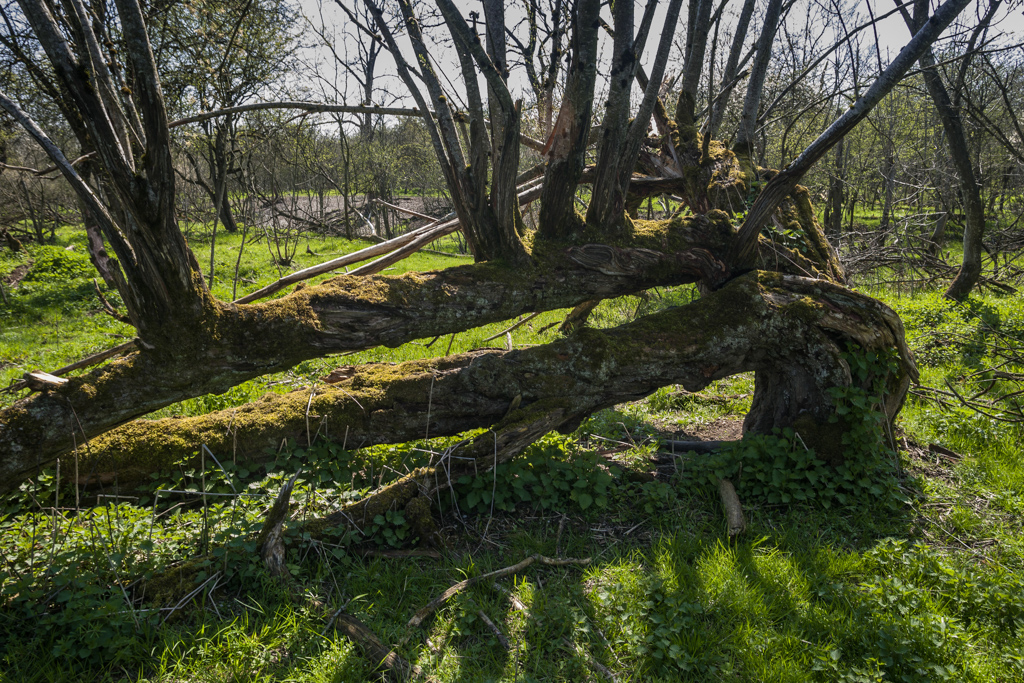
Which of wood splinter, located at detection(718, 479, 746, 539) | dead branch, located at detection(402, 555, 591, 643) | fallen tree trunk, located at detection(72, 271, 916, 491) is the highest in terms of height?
fallen tree trunk, located at detection(72, 271, 916, 491)

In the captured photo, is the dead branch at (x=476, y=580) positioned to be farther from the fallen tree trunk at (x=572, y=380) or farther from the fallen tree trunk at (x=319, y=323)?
the fallen tree trunk at (x=319, y=323)

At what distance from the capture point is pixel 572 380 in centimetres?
383

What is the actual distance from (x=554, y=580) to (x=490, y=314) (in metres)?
1.77

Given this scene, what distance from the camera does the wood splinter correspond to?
11.0 ft

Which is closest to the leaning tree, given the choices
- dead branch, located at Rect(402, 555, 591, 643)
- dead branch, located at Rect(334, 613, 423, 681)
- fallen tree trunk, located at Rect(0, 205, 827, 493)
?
fallen tree trunk, located at Rect(0, 205, 827, 493)

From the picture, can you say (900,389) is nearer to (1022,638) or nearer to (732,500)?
(732,500)

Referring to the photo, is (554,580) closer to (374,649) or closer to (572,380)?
(374,649)

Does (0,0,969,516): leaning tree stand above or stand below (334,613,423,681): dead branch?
above

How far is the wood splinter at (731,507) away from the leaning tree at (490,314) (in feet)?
2.39

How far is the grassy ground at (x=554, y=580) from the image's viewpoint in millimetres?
2439

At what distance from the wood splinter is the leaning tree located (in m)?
0.73

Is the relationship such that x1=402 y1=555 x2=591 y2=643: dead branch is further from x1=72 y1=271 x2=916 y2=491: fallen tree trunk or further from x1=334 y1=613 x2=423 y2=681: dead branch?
x1=72 y1=271 x2=916 y2=491: fallen tree trunk

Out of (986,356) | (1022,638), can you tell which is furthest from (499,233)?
(986,356)

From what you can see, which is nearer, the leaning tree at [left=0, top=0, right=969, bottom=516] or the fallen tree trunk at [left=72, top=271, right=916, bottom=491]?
the leaning tree at [left=0, top=0, right=969, bottom=516]
